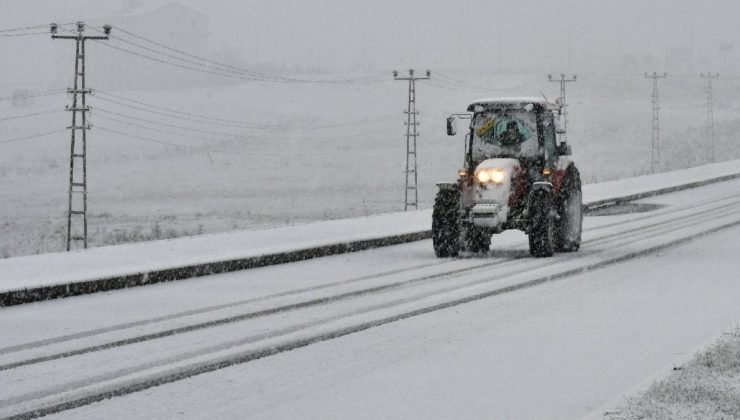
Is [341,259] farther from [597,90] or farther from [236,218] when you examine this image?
[597,90]

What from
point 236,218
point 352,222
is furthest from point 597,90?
point 352,222

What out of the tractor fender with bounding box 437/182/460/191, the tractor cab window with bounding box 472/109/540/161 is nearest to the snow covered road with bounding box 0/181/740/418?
the tractor fender with bounding box 437/182/460/191

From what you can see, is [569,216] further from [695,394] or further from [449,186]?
[695,394]

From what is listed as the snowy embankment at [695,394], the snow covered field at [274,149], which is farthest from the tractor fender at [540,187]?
the snow covered field at [274,149]

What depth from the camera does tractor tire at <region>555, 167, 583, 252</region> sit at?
773 inches

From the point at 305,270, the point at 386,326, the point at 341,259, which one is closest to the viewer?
the point at 386,326

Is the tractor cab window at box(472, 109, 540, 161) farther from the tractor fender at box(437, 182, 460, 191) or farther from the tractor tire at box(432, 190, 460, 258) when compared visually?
the tractor tire at box(432, 190, 460, 258)

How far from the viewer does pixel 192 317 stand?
12609 millimetres

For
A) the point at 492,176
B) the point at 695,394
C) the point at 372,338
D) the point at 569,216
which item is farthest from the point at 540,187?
the point at 695,394

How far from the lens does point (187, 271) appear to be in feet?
54.3

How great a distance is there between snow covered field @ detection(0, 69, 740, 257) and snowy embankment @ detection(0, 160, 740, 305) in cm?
784

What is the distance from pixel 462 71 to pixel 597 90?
24.3 meters

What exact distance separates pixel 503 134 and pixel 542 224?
172 centimetres

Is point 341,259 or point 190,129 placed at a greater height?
point 190,129
